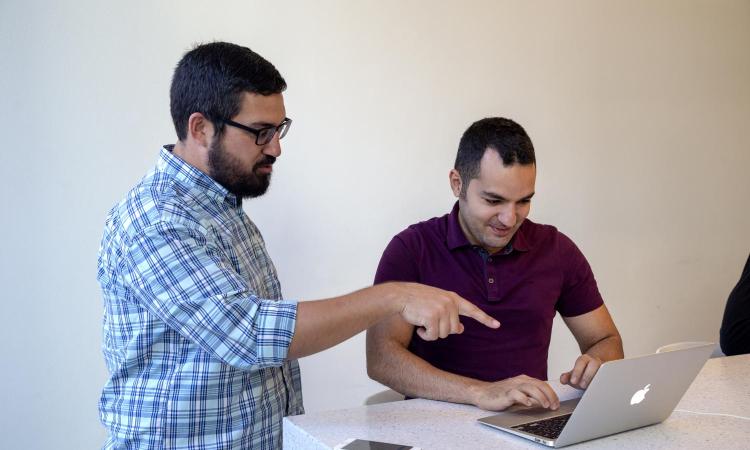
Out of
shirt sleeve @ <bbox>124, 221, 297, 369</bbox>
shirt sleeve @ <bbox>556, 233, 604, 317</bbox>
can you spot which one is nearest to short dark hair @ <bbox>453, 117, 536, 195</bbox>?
shirt sleeve @ <bbox>556, 233, 604, 317</bbox>

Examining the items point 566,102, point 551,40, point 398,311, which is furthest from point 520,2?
point 398,311

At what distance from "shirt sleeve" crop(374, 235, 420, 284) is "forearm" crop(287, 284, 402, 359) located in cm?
70

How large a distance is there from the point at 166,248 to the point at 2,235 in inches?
43.5

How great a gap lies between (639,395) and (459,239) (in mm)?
864

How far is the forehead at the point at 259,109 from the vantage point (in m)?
1.72

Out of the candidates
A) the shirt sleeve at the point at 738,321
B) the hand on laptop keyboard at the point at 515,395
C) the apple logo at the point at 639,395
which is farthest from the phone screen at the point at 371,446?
the shirt sleeve at the point at 738,321

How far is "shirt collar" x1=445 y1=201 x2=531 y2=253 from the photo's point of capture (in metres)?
2.30

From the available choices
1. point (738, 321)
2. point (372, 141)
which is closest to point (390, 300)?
point (738, 321)

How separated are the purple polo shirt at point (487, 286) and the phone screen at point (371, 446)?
2.55 ft

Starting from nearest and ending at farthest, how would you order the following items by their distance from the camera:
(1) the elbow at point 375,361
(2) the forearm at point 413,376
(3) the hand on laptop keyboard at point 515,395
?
1. (3) the hand on laptop keyboard at point 515,395
2. (2) the forearm at point 413,376
3. (1) the elbow at point 375,361

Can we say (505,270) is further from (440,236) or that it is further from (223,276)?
(223,276)

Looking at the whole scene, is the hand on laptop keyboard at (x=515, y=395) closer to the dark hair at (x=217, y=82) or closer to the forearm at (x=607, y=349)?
the forearm at (x=607, y=349)

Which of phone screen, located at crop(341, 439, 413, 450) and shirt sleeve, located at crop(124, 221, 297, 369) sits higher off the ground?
shirt sleeve, located at crop(124, 221, 297, 369)

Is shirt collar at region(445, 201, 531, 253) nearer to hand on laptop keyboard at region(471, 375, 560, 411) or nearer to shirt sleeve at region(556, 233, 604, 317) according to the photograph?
shirt sleeve at region(556, 233, 604, 317)
